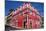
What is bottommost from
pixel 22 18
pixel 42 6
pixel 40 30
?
pixel 40 30

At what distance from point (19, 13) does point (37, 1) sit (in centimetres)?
20

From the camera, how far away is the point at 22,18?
1.00 metres

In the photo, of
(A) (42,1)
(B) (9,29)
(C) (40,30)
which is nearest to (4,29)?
(B) (9,29)

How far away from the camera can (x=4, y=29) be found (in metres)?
0.96

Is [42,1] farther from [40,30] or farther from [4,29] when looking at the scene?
[4,29]

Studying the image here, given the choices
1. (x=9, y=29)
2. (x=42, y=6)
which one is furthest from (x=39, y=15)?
A: (x=9, y=29)

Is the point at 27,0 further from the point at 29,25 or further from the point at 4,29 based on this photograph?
the point at 4,29

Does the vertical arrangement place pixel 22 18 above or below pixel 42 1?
below

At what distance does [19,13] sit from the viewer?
3.27 ft

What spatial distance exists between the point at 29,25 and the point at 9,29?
18 centimetres
